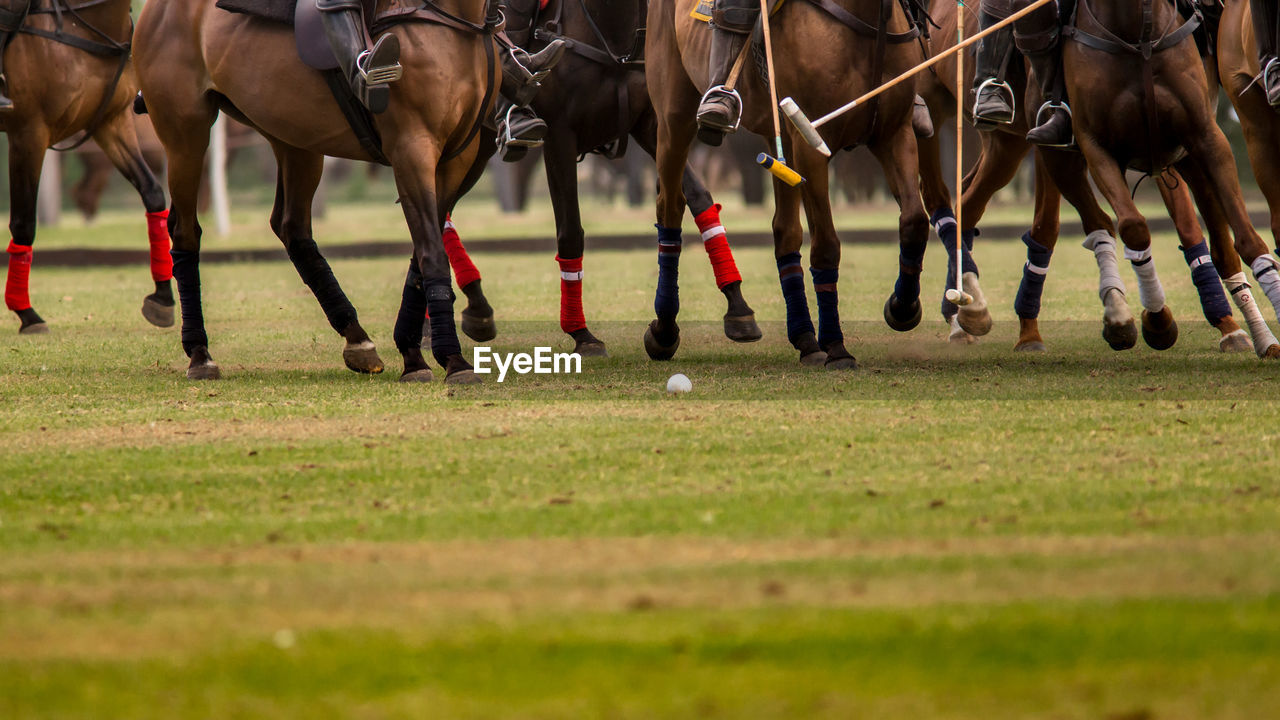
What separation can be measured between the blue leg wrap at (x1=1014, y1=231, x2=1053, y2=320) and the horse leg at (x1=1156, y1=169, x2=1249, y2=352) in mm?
903

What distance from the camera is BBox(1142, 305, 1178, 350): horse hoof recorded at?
29.9 ft

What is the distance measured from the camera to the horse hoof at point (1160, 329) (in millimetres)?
9109

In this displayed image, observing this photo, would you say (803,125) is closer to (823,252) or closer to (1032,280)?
(823,252)

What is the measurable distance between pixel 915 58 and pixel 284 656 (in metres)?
6.40

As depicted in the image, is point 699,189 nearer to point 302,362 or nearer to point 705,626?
point 302,362

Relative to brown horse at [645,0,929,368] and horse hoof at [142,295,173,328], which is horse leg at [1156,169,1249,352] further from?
horse hoof at [142,295,173,328]

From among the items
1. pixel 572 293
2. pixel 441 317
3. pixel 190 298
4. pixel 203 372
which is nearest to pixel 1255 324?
pixel 572 293

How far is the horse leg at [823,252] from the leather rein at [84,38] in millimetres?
5891

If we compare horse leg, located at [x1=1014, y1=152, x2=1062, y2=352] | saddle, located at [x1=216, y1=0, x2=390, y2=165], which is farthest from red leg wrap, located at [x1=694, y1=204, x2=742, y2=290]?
saddle, located at [x1=216, y1=0, x2=390, y2=165]

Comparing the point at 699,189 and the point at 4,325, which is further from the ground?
the point at 699,189

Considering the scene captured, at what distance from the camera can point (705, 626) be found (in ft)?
12.6

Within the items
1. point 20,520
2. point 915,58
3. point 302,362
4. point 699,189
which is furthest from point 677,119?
point 20,520

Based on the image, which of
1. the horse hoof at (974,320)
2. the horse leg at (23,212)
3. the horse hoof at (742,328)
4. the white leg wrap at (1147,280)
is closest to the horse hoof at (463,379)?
the horse hoof at (742,328)

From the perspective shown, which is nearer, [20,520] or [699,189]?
[20,520]
